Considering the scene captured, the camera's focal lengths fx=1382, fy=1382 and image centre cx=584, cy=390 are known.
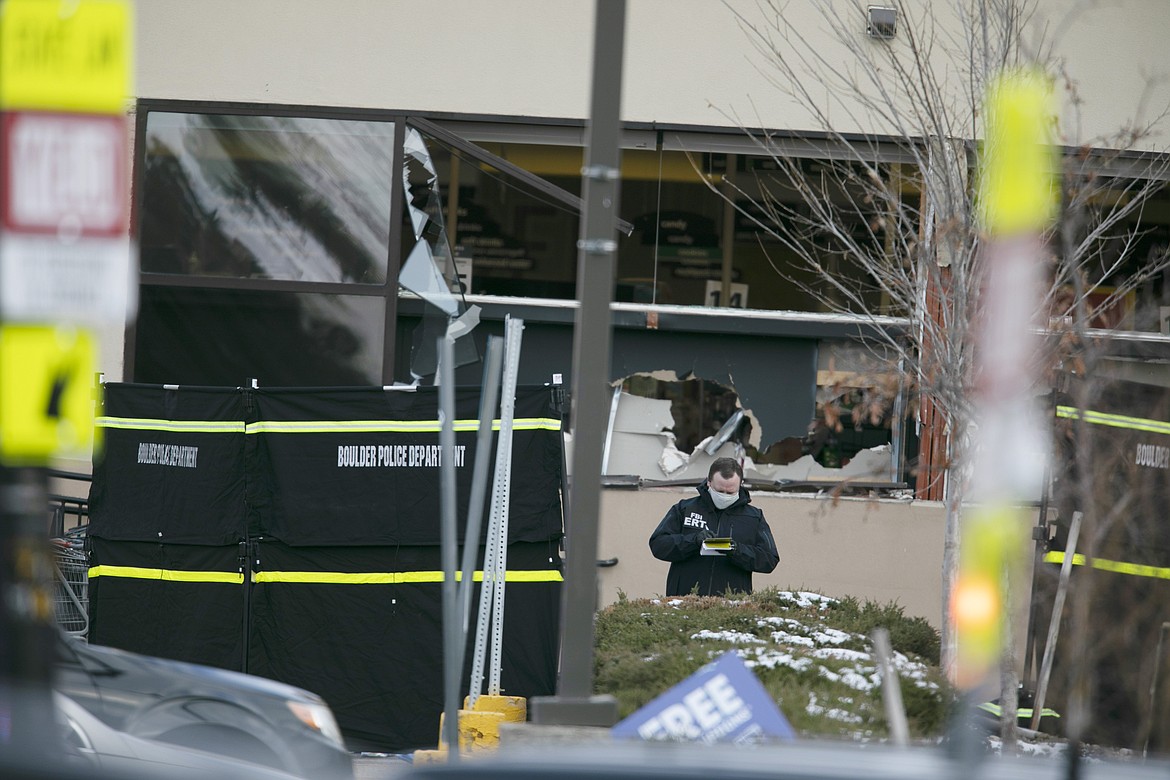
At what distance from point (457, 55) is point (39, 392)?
10.4 meters

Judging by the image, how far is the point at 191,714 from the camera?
20.7 feet

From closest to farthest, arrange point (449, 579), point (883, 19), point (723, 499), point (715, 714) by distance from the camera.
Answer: point (715, 714), point (449, 579), point (723, 499), point (883, 19)

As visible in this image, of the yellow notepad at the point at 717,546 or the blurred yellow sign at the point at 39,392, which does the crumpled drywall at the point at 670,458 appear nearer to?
the yellow notepad at the point at 717,546

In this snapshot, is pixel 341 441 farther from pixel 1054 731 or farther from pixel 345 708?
pixel 1054 731

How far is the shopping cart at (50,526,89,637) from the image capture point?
1152 cm

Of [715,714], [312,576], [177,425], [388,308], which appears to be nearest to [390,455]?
[312,576]

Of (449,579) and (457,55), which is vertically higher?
(457,55)

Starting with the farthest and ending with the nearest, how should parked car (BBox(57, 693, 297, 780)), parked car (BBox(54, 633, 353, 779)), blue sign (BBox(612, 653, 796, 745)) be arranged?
parked car (BBox(54, 633, 353, 779))
parked car (BBox(57, 693, 297, 780))
blue sign (BBox(612, 653, 796, 745))

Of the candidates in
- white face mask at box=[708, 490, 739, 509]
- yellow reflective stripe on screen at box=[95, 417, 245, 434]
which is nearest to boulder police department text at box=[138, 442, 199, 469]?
yellow reflective stripe on screen at box=[95, 417, 245, 434]

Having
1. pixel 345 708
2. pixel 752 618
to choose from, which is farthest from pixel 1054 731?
pixel 345 708

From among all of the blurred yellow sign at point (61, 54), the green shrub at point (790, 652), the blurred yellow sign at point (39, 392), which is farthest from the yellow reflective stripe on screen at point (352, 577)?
the blurred yellow sign at point (61, 54)

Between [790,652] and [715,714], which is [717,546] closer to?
[790,652]

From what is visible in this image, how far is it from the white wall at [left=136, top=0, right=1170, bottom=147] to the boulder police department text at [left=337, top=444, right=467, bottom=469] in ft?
16.3

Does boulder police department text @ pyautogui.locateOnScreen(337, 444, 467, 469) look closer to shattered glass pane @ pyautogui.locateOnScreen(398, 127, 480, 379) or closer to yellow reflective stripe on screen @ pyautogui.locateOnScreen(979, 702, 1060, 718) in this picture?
shattered glass pane @ pyautogui.locateOnScreen(398, 127, 480, 379)
